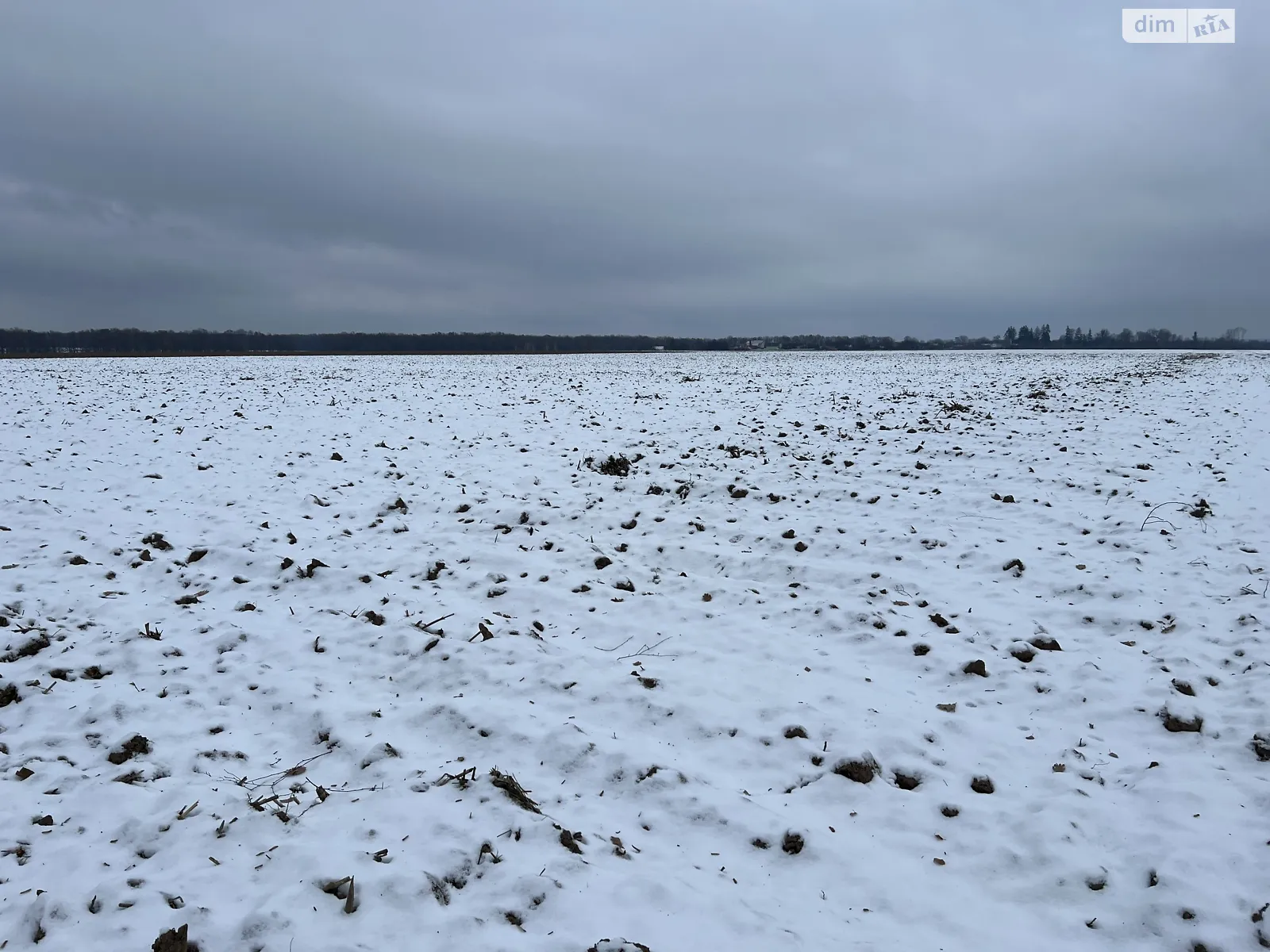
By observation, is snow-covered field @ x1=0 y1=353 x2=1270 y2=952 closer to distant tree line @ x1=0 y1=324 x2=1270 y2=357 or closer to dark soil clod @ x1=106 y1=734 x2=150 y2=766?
dark soil clod @ x1=106 y1=734 x2=150 y2=766

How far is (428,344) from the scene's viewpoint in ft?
299

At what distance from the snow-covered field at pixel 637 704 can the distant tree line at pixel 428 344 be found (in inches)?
2539

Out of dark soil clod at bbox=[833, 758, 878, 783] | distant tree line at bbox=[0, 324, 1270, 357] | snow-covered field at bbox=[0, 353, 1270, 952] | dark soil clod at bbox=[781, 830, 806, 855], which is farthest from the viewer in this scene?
distant tree line at bbox=[0, 324, 1270, 357]

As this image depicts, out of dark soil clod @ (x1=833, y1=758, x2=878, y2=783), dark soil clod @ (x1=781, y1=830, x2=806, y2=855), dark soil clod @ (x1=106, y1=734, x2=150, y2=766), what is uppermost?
dark soil clod @ (x1=106, y1=734, x2=150, y2=766)

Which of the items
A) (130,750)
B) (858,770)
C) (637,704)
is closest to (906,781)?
(858,770)

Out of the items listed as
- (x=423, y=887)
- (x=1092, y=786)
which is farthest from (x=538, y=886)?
(x=1092, y=786)

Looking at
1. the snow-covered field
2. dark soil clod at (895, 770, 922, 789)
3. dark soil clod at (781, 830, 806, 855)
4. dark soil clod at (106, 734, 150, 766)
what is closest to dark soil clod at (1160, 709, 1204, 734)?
the snow-covered field

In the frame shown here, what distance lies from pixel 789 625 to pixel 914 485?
5608mm

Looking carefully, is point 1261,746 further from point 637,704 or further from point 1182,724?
point 637,704

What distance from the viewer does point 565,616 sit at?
737cm

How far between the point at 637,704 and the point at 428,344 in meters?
93.3

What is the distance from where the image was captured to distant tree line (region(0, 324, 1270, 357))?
7862 centimetres

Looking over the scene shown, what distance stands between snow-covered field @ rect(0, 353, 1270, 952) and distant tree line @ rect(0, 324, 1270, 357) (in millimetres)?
64496

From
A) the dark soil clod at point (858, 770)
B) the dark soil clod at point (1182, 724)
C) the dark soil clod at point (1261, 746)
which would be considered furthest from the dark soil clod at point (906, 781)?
the dark soil clod at point (1261, 746)
